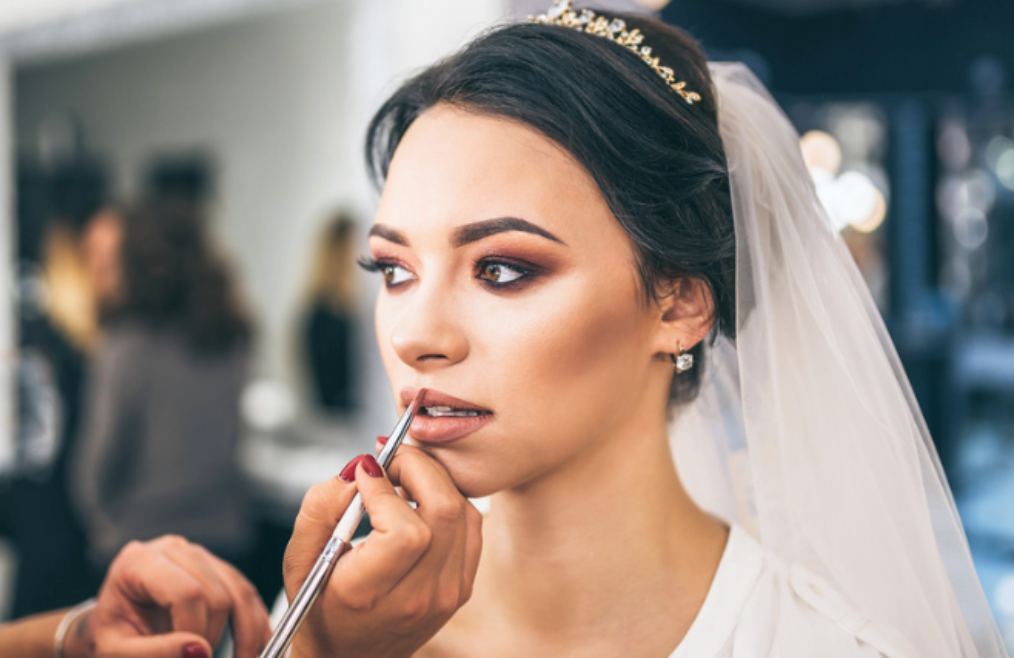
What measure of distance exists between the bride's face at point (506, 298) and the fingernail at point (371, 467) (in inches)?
3.1

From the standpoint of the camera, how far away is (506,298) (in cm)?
86

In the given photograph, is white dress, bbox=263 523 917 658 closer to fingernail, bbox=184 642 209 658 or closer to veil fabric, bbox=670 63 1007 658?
veil fabric, bbox=670 63 1007 658

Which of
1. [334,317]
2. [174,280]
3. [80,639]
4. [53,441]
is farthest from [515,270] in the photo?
[334,317]

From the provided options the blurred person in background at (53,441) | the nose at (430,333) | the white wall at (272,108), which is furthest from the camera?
the white wall at (272,108)

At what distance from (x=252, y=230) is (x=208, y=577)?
10.6ft

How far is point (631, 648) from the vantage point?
37.6 inches

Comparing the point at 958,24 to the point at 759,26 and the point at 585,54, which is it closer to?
the point at 759,26

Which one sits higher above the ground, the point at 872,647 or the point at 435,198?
the point at 435,198

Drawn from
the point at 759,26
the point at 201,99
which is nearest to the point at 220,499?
the point at 201,99

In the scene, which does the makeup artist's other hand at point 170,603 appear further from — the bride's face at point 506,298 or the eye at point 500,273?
the eye at point 500,273

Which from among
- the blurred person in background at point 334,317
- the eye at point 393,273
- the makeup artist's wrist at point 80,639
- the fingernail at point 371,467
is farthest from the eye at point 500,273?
the blurred person in background at point 334,317

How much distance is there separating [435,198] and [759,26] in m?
3.71

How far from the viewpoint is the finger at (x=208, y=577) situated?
947 mm

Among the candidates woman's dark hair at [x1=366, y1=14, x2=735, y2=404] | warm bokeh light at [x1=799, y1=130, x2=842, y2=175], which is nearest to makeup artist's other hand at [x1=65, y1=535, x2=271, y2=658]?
woman's dark hair at [x1=366, y1=14, x2=735, y2=404]
